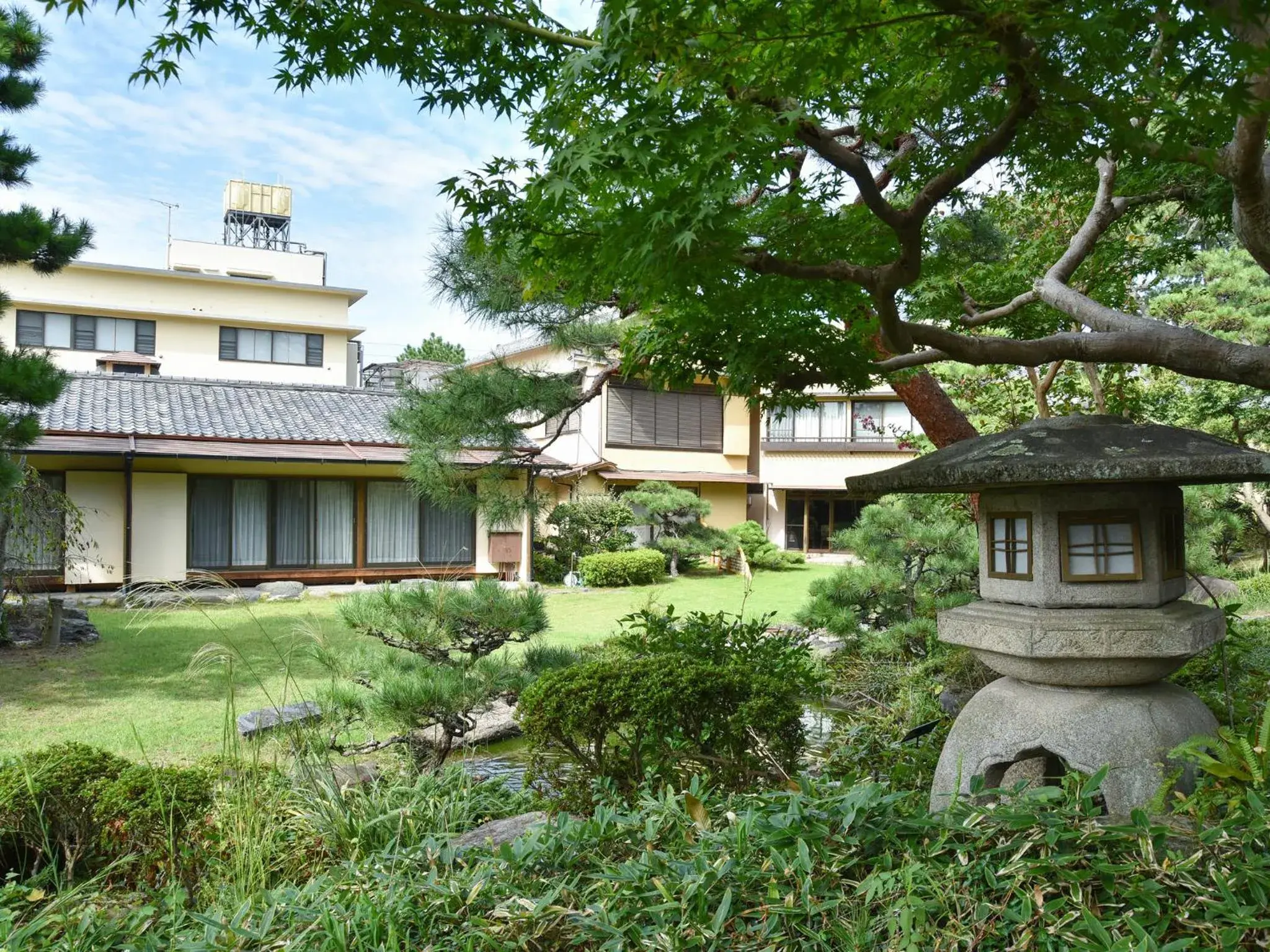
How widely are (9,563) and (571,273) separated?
1069 centimetres

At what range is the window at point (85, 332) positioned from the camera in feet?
76.6

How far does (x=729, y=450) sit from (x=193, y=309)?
50.0 feet

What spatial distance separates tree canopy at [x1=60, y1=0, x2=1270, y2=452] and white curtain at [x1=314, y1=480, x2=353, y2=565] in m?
12.5

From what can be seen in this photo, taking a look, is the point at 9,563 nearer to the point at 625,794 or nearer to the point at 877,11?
the point at 625,794

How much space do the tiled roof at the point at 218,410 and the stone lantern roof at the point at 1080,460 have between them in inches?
508

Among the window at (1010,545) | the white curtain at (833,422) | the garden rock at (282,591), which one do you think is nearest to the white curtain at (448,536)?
the garden rock at (282,591)

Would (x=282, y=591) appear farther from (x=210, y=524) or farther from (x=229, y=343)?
(x=229, y=343)

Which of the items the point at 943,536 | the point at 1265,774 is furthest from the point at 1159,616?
the point at 943,536

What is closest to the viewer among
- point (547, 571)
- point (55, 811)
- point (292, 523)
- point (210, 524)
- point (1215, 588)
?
point (55, 811)

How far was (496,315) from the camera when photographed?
9961 mm

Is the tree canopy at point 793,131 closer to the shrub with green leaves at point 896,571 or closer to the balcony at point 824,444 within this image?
the shrub with green leaves at point 896,571

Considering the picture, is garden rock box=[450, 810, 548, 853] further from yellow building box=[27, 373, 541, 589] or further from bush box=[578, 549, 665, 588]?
bush box=[578, 549, 665, 588]

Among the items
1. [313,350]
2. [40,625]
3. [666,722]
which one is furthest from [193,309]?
[666,722]

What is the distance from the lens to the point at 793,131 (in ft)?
10.8
